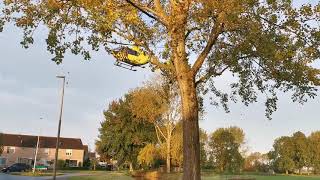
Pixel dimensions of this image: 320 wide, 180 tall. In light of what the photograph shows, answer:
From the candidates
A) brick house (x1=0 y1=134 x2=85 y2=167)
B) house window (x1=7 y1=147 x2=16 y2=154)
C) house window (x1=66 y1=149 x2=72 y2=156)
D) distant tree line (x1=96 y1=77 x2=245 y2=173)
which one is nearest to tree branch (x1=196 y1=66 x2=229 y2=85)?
distant tree line (x1=96 y1=77 x2=245 y2=173)

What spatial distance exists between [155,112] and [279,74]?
131ft

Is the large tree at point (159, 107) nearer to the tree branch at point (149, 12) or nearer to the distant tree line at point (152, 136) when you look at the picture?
the distant tree line at point (152, 136)

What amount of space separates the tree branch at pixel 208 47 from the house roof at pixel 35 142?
11351 centimetres

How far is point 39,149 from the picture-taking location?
Result: 123 meters

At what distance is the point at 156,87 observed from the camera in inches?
2148

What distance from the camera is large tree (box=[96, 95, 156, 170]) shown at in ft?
248

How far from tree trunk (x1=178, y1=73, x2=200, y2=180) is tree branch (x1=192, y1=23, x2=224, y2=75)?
569 mm

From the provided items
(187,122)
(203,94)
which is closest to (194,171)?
(187,122)

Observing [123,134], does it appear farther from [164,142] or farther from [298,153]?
[298,153]

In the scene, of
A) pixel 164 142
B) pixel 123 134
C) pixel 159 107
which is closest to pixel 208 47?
pixel 159 107

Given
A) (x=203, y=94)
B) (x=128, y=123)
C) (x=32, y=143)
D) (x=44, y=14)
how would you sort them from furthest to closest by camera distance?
(x=32, y=143)
(x=128, y=123)
(x=203, y=94)
(x=44, y=14)

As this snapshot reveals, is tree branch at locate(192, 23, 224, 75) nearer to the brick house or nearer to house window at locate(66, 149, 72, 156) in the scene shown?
the brick house

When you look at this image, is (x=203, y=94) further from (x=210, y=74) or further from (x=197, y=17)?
(x=197, y=17)

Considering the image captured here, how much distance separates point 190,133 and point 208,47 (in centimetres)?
289
